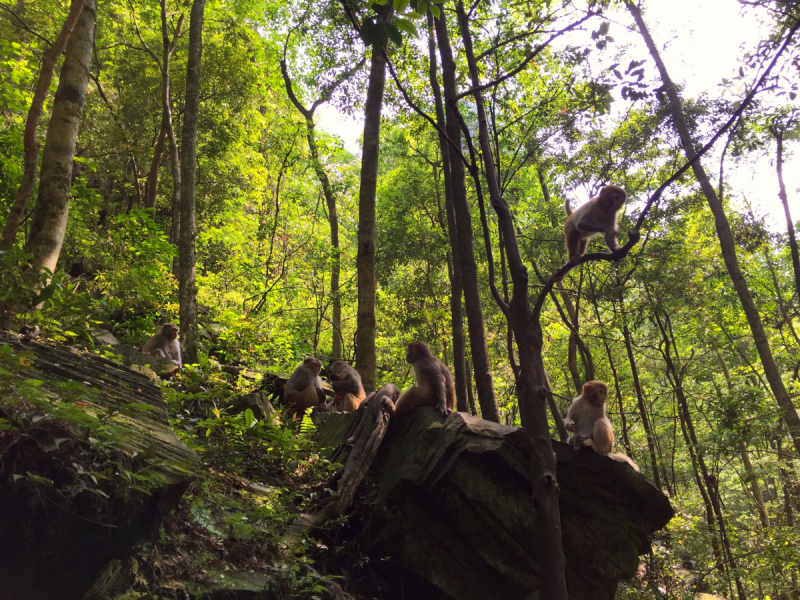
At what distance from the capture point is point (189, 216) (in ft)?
32.5

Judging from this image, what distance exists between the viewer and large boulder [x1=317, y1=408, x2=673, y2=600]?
16.5 ft

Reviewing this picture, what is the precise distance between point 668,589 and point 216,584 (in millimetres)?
8620

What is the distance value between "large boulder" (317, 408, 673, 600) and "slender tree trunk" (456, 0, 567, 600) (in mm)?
1210

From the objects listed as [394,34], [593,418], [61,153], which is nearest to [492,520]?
[593,418]

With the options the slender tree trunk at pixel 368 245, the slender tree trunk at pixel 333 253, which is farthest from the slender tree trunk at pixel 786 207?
the slender tree trunk at pixel 333 253

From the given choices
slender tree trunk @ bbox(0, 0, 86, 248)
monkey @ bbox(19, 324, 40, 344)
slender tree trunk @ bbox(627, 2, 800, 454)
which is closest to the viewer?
monkey @ bbox(19, 324, 40, 344)

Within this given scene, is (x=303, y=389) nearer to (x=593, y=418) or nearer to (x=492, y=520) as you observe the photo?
(x=492, y=520)

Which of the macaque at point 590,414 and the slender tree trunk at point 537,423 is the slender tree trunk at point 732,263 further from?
the slender tree trunk at point 537,423

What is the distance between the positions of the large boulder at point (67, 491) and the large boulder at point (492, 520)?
9.19ft

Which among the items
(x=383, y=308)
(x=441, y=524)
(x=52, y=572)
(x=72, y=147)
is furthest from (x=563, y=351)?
(x=52, y=572)

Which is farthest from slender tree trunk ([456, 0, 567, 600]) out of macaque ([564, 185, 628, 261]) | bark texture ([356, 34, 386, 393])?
bark texture ([356, 34, 386, 393])

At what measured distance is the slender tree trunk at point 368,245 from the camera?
8.59 m

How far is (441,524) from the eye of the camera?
5.32 meters

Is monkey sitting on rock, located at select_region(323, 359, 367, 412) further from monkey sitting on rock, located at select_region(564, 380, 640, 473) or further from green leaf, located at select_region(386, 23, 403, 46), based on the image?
green leaf, located at select_region(386, 23, 403, 46)
